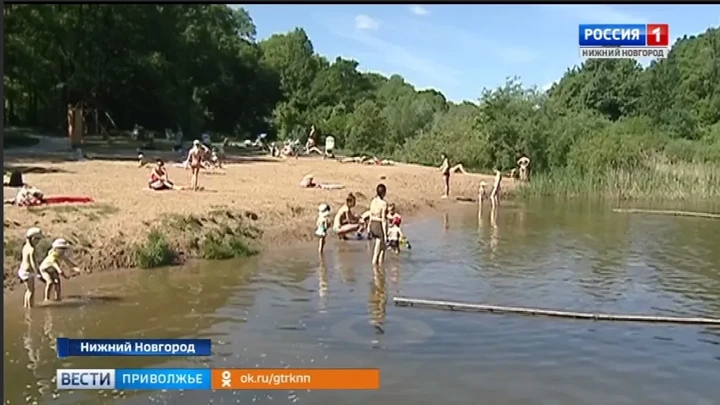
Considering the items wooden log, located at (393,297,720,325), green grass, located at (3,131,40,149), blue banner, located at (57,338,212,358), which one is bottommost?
wooden log, located at (393,297,720,325)

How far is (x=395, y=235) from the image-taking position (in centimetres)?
852

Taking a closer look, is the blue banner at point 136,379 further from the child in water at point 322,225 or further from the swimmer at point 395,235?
the swimmer at point 395,235

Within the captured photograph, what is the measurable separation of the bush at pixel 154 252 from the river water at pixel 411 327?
0.13 m

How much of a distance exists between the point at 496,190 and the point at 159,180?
3913 millimetres

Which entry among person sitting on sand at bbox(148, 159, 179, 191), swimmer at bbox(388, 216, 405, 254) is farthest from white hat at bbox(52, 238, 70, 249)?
swimmer at bbox(388, 216, 405, 254)

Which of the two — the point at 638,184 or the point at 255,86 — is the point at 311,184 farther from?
the point at 255,86

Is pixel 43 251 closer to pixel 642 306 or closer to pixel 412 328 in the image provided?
pixel 412 328

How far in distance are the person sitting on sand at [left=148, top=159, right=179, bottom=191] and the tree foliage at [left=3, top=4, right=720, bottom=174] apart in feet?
4.71

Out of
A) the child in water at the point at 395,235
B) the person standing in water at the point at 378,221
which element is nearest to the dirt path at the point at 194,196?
the child in water at the point at 395,235

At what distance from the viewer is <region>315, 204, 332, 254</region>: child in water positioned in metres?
8.09

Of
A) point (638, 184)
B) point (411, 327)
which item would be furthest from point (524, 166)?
point (411, 327)

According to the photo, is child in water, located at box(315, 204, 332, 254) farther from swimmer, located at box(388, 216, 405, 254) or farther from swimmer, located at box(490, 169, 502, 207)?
swimmer, located at box(490, 169, 502, 207)

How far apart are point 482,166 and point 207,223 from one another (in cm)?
406

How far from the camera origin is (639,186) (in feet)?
29.4
